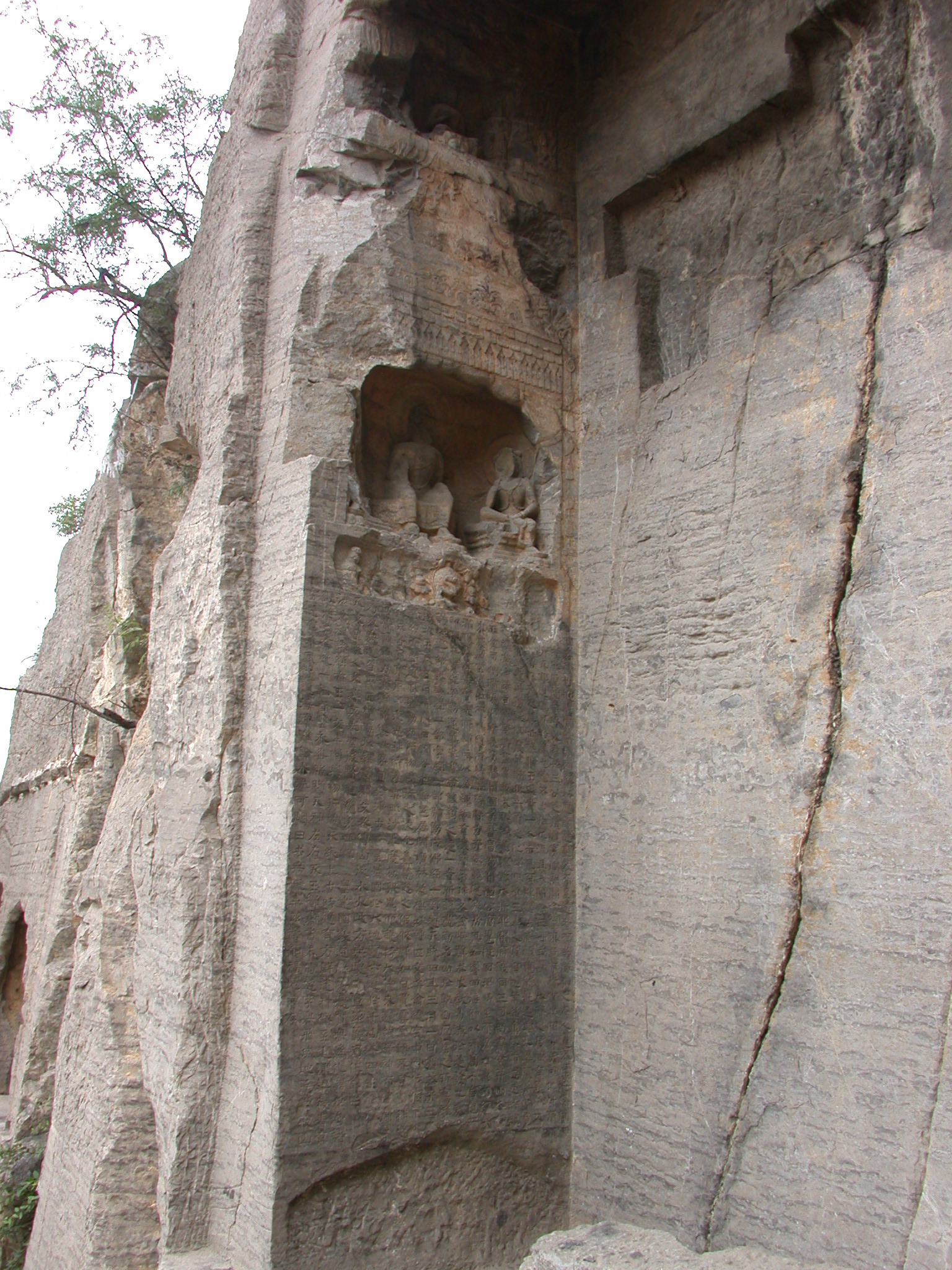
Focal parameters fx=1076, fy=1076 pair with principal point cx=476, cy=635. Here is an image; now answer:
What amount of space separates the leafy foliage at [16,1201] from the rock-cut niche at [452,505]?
12.4ft

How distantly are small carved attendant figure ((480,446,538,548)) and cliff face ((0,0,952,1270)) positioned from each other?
21mm

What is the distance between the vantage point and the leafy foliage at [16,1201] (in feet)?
18.2

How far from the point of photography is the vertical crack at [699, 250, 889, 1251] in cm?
383

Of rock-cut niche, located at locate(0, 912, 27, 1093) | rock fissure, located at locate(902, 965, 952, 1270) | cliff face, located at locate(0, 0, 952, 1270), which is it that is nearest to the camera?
rock fissure, located at locate(902, 965, 952, 1270)

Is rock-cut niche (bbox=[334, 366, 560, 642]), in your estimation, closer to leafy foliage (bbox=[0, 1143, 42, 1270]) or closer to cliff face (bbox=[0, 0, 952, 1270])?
cliff face (bbox=[0, 0, 952, 1270])

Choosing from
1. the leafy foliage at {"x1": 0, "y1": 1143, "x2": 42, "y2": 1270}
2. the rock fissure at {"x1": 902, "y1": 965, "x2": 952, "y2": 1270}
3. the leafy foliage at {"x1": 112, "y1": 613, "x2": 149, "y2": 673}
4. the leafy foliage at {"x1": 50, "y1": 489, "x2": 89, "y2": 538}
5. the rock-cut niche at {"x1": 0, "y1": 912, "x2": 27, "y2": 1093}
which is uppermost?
the leafy foliage at {"x1": 50, "y1": 489, "x2": 89, "y2": 538}

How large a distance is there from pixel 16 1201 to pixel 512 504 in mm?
4491

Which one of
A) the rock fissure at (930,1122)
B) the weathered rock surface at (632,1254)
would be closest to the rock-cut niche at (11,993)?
the weathered rock surface at (632,1254)

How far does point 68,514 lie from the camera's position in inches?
389

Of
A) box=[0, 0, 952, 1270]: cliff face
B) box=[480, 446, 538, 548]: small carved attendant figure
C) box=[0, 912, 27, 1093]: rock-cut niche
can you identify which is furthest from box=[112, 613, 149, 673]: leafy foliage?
box=[0, 912, 27, 1093]: rock-cut niche

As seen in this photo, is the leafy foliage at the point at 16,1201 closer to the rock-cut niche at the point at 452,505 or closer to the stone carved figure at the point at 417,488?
the rock-cut niche at the point at 452,505

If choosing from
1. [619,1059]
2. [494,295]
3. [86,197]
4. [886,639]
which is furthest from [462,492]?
[86,197]

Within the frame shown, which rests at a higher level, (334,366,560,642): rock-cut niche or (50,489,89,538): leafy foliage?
(50,489,89,538): leafy foliage

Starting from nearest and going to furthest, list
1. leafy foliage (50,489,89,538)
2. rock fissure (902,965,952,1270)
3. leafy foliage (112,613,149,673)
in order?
rock fissure (902,965,952,1270) → leafy foliage (112,613,149,673) → leafy foliage (50,489,89,538)
